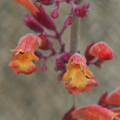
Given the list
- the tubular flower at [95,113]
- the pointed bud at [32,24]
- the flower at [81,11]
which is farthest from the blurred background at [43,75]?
the flower at [81,11]

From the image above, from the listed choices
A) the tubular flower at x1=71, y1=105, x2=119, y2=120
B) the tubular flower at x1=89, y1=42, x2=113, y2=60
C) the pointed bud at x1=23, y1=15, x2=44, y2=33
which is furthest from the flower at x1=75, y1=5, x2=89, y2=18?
the tubular flower at x1=71, y1=105, x2=119, y2=120

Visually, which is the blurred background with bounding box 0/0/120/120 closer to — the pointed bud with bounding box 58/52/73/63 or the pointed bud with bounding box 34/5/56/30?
the pointed bud with bounding box 34/5/56/30

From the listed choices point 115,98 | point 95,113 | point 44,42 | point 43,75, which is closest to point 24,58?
point 44,42

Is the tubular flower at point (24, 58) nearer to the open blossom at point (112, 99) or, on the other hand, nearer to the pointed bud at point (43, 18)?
the pointed bud at point (43, 18)

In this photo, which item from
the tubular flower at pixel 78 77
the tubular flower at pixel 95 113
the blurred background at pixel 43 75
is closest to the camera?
the tubular flower at pixel 78 77

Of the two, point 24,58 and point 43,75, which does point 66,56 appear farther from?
point 43,75
